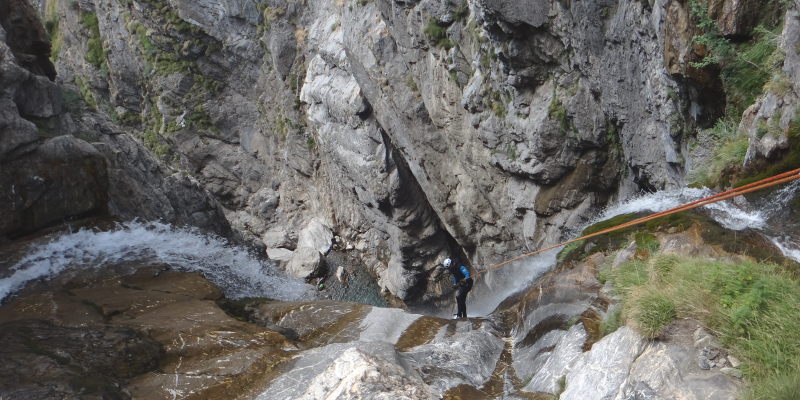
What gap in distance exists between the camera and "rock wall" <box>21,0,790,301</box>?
47.3ft

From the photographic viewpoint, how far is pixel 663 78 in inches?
488

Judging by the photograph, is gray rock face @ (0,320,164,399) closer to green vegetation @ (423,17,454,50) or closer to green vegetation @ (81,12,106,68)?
green vegetation @ (423,17,454,50)

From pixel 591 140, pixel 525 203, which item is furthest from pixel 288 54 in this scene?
pixel 591 140

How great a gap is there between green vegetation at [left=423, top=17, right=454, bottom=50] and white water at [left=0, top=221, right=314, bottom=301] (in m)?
11.4

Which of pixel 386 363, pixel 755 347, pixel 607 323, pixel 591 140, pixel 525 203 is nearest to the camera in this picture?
pixel 755 347

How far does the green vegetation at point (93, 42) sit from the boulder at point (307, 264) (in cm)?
2546

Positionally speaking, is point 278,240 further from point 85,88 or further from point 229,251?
point 85,88

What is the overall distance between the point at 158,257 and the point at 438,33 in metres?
13.5

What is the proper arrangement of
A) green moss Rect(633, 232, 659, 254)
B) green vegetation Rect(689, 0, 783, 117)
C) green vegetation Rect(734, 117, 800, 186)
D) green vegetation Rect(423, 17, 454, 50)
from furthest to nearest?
green vegetation Rect(423, 17, 454, 50) < green vegetation Rect(689, 0, 783, 117) < green moss Rect(633, 232, 659, 254) < green vegetation Rect(734, 117, 800, 186)

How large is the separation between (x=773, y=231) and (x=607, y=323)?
10.8 ft

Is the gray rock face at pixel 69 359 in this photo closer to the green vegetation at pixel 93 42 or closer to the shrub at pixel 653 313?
the shrub at pixel 653 313

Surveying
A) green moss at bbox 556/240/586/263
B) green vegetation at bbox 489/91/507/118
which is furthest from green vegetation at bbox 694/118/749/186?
green vegetation at bbox 489/91/507/118

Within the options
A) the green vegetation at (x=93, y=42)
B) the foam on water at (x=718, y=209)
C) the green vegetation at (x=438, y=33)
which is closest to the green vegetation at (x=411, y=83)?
the green vegetation at (x=438, y=33)

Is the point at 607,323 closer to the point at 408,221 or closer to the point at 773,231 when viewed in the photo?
the point at 773,231
